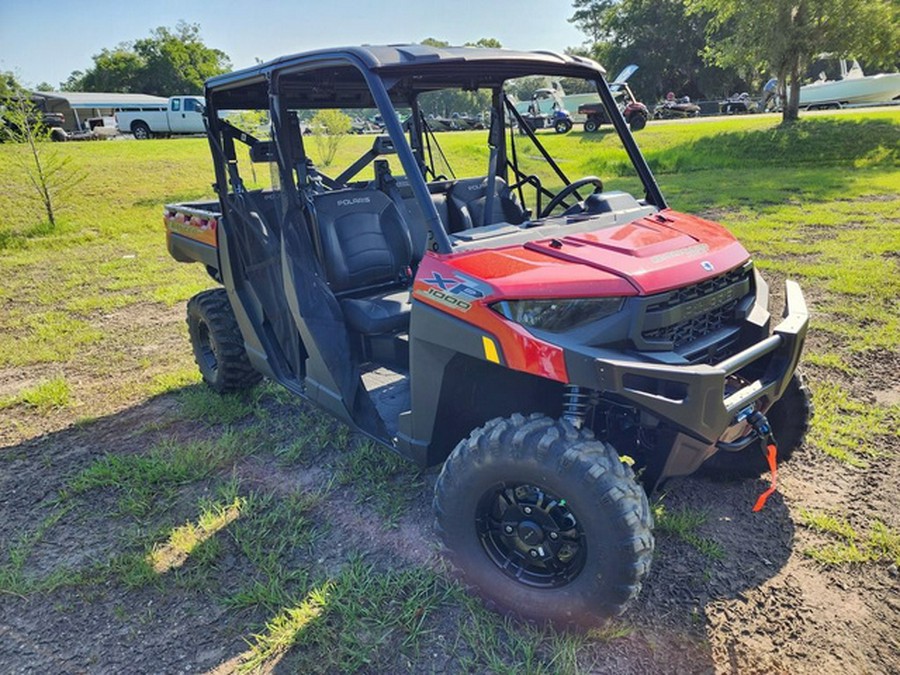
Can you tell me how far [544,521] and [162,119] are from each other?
3656 centimetres

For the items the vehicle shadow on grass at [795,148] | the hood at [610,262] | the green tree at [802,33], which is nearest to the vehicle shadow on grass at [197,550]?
the hood at [610,262]

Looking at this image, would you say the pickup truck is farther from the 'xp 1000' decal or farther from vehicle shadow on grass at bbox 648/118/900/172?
the 'xp 1000' decal

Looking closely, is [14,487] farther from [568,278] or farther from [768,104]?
[768,104]

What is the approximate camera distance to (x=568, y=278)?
2.24 metres

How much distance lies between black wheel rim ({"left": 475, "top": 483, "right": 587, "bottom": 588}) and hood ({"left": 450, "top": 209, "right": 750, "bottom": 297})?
739 millimetres

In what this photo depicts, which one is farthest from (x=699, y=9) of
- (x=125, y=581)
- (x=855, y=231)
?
(x=125, y=581)

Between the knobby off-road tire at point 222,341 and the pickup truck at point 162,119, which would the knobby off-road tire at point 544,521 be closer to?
the knobby off-road tire at point 222,341

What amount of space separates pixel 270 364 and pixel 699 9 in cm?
2167

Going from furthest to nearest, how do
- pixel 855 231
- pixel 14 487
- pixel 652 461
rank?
pixel 855 231, pixel 14 487, pixel 652 461

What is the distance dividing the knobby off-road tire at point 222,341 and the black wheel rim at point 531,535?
2.46m

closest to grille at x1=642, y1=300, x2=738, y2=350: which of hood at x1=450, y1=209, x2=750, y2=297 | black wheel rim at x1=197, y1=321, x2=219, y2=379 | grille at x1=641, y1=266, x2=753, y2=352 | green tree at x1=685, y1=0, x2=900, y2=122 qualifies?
grille at x1=641, y1=266, x2=753, y2=352

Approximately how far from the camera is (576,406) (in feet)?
7.42

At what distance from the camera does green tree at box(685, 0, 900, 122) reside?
53.2ft

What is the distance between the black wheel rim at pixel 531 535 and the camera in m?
2.30
